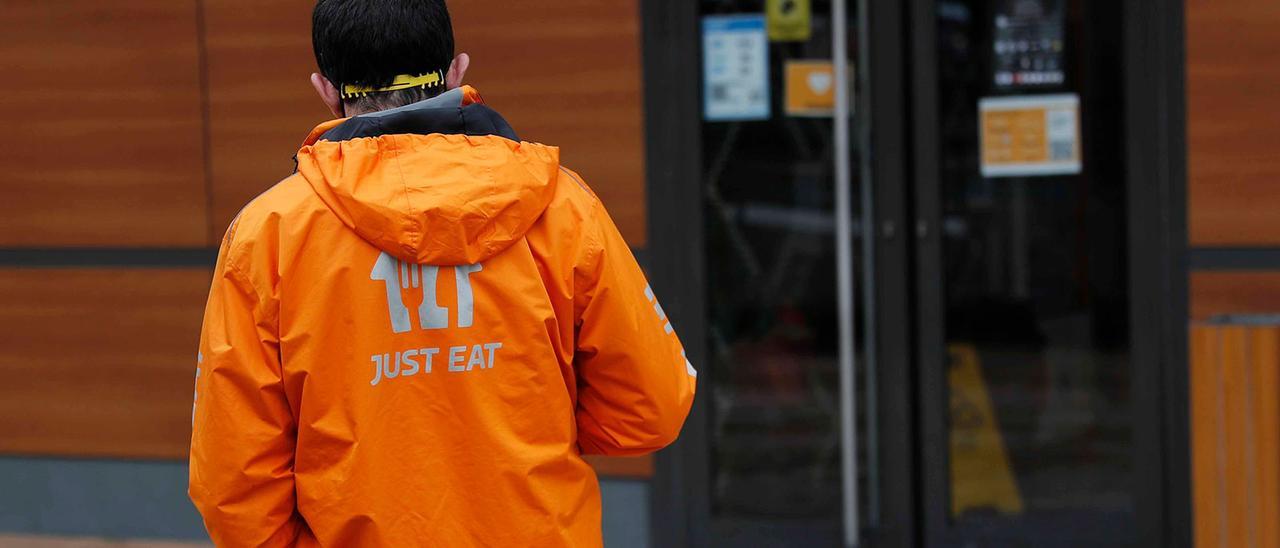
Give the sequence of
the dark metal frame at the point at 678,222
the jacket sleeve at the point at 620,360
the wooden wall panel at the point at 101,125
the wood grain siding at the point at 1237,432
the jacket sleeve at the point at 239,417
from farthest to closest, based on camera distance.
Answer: the wooden wall panel at the point at 101,125 → the dark metal frame at the point at 678,222 → the wood grain siding at the point at 1237,432 → the jacket sleeve at the point at 620,360 → the jacket sleeve at the point at 239,417

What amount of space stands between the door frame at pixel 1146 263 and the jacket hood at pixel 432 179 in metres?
3.00

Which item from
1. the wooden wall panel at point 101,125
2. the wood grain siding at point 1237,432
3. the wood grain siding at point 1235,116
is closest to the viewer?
the wood grain siding at point 1237,432

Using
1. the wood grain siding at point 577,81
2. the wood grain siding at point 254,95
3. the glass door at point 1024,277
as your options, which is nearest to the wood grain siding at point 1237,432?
the glass door at point 1024,277

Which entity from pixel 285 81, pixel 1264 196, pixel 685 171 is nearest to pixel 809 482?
pixel 685 171

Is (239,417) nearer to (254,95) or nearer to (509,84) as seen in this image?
(509,84)

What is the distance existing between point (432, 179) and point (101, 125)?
3.86 meters

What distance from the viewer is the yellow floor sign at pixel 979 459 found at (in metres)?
5.18

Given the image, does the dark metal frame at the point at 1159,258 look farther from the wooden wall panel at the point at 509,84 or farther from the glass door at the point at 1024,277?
the wooden wall panel at the point at 509,84

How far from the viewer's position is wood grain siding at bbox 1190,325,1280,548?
14.2 ft

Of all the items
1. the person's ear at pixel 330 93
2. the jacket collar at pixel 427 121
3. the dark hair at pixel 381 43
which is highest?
the dark hair at pixel 381 43

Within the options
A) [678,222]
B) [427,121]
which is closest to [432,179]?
[427,121]

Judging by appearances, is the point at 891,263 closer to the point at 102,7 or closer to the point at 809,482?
the point at 809,482

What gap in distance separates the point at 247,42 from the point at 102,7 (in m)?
0.61

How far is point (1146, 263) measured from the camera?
4852 millimetres
